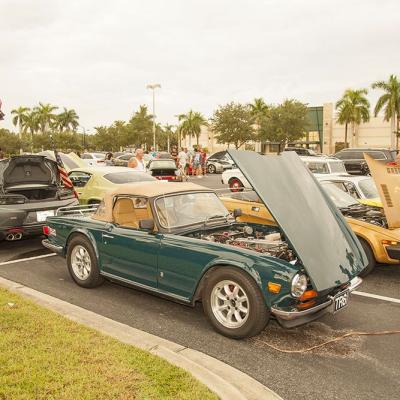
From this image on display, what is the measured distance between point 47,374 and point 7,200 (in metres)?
5.32

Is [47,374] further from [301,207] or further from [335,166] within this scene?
[335,166]

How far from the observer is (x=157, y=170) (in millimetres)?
18188

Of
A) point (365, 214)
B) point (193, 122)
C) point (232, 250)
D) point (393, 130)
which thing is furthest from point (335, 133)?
point (232, 250)

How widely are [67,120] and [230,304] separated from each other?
295 feet

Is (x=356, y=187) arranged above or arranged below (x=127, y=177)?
below

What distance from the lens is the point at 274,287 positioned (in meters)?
4.14

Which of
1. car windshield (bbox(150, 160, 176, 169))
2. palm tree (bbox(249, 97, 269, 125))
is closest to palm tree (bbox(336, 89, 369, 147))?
palm tree (bbox(249, 97, 269, 125))

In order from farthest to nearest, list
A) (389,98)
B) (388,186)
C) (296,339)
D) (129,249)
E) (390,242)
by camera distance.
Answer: (389,98)
(388,186)
(390,242)
(129,249)
(296,339)

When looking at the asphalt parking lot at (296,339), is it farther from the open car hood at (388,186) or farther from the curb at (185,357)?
the open car hood at (388,186)

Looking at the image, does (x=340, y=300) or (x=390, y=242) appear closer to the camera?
(x=340, y=300)

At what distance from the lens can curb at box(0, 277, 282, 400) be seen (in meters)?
3.36

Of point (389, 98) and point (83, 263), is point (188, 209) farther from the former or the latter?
point (389, 98)

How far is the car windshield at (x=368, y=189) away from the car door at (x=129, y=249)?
573cm

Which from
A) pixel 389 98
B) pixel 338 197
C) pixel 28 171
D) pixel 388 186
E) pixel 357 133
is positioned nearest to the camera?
pixel 388 186
